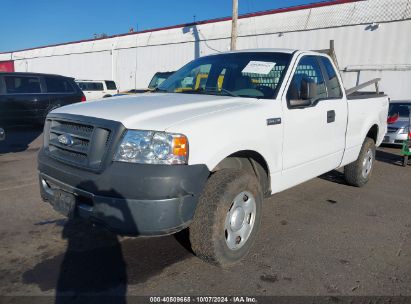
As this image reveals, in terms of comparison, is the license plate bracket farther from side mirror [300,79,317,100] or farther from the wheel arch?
side mirror [300,79,317,100]

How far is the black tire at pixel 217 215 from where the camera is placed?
286cm

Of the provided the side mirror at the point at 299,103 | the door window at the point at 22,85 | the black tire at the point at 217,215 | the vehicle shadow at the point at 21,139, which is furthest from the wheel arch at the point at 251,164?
the door window at the point at 22,85

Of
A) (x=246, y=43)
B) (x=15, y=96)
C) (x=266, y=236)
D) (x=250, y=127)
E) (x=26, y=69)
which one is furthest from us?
(x=26, y=69)

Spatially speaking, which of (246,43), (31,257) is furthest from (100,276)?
(246,43)

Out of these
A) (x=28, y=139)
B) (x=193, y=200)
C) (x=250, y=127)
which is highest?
(x=250, y=127)

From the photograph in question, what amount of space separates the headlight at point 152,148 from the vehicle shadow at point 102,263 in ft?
0.98

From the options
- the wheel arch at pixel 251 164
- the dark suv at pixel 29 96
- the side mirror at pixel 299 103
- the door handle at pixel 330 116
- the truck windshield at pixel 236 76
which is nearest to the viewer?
the wheel arch at pixel 251 164

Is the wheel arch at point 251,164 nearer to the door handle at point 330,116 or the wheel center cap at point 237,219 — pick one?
the wheel center cap at point 237,219

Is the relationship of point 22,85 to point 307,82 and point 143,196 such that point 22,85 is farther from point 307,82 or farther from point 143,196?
point 143,196

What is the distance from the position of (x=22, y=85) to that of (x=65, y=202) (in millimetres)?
8941

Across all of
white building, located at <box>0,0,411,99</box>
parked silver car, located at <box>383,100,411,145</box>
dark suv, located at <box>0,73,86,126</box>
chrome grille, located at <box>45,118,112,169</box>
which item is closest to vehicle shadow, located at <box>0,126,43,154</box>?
dark suv, located at <box>0,73,86,126</box>

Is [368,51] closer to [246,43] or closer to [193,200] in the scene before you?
[246,43]

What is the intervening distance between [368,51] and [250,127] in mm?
15150

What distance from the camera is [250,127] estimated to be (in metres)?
3.18
